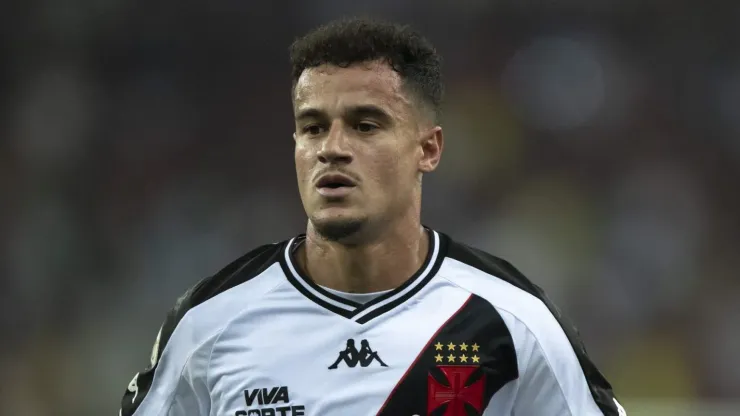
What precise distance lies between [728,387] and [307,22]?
349 centimetres

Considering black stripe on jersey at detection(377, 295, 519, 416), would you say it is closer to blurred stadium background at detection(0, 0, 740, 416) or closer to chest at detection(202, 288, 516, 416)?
chest at detection(202, 288, 516, 416)

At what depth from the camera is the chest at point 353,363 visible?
2.31 metres

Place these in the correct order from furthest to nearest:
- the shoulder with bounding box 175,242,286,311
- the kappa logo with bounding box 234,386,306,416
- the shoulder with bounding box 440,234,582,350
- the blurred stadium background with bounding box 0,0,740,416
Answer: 1. the blurred stadium background with bounding box 0,0,740,416
2. the shoulder with bounding box 175,242,286,311
3. the shoulder with bounding box 440,234,582,350
4. the kappa logo with bounding box 234,386,306,416

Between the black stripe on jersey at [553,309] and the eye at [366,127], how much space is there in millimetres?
463

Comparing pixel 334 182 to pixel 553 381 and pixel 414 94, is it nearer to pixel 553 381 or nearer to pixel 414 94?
pixel 414 94

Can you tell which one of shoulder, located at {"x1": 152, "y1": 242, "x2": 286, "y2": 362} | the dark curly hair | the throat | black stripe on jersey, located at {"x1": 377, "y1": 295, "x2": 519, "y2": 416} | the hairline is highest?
the dark curly hair

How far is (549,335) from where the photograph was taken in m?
2.39

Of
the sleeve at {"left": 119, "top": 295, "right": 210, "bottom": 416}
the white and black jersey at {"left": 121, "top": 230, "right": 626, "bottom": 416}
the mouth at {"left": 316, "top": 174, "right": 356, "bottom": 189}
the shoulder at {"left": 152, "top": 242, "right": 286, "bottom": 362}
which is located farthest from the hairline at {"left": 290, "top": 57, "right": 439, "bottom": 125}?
the sleeve at {"left": 119, "top": 295, "right": 210, "bottom": 416}

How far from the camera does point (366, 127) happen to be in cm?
239

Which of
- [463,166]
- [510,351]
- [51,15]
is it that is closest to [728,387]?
[463,166]

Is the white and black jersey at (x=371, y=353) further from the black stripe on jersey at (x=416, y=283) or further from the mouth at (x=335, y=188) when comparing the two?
the mouth at (x=335, y=188)

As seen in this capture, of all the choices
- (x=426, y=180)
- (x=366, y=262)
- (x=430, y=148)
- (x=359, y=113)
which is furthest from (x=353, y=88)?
(x=426, y=180)

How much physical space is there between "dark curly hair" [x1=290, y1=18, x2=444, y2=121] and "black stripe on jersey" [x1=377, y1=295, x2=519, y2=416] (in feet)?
2.11

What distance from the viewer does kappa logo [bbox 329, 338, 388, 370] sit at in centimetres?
235
